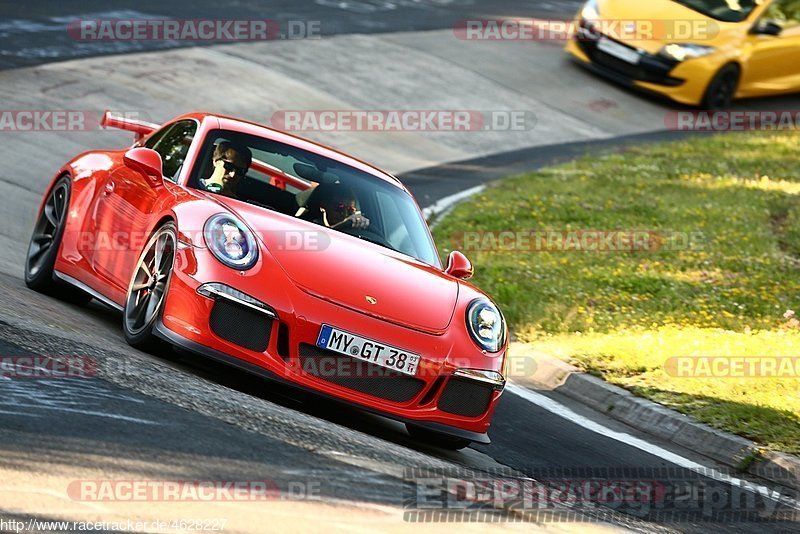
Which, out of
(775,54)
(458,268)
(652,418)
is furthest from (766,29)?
(458,268)

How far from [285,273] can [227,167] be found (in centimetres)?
135

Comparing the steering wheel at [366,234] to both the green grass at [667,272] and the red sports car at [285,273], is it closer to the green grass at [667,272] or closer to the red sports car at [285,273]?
the red sports car at [285,273]

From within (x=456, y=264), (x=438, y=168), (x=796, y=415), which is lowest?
(x=438, y=168)

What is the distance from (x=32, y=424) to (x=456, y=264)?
10.6ft

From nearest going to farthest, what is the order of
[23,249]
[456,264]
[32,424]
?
1. [32,424]
2. [456,264]
3. [23,249]

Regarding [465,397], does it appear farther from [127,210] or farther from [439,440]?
[127,210]

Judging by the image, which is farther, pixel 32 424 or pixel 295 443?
pixel 295 443

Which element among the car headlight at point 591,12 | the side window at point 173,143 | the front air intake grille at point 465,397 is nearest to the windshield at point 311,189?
the side window at point 173,143

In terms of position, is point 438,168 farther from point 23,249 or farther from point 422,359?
point 422,359

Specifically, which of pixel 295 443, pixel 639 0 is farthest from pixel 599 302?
pixel 639 0

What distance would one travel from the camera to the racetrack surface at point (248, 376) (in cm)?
471

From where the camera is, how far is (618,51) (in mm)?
19984

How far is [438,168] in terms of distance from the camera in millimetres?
15969

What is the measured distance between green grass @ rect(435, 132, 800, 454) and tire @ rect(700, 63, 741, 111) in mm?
2596
